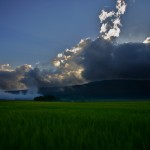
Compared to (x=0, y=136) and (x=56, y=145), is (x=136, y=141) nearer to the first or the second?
(x=56, y=145)

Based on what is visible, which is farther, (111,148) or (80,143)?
(80,143)

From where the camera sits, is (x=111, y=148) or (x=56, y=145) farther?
(x=56, y=145)

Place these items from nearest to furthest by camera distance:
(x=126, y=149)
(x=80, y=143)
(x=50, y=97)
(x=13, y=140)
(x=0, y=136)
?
(x=126, y=149) < (x=80, y=143) < (x=13, y=140) < (x=0, y=136) < (x=50, y=97)

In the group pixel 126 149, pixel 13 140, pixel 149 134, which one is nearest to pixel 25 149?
pixel 13 140

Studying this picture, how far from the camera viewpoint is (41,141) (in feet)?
13.0

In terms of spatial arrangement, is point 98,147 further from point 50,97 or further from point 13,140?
point 50,97

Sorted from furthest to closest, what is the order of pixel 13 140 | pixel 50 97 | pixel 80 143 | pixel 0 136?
pixel 50 97, pixel 0 136, pixel 13 140, pixel 80 143

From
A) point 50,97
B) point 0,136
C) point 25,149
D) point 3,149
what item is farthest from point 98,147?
point 50,97

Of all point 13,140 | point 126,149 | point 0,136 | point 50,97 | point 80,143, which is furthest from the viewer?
point 50,97

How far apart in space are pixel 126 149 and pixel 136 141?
27.4 inches

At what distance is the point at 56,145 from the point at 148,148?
4.23 ft

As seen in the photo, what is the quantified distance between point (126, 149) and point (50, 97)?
102 meters

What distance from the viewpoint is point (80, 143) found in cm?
365

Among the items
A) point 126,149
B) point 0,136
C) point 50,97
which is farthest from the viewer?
point 50,97
